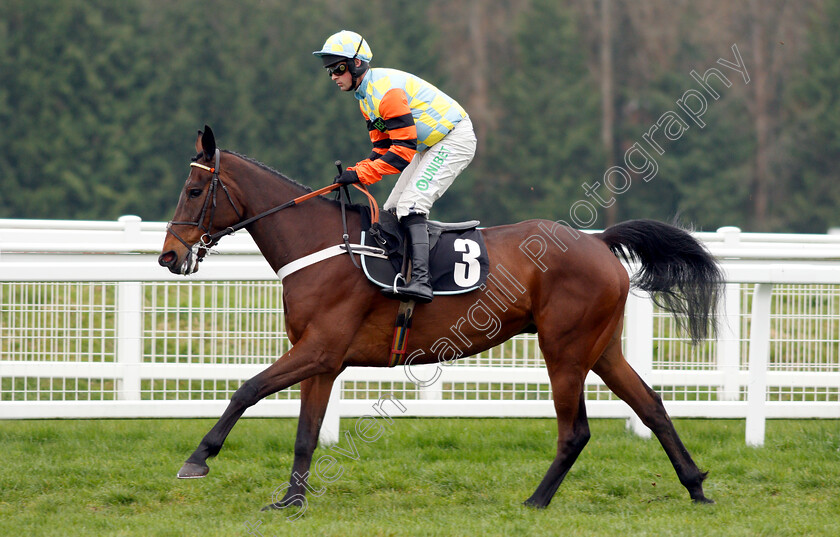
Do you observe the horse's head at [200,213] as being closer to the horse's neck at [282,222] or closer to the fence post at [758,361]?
the horse's neck at [282,222]

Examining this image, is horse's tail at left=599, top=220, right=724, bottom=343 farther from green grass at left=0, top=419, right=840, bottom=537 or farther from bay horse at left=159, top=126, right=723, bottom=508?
green grass at left=0, top=419, right=840, bottom=537

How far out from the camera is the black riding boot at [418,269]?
4648mm

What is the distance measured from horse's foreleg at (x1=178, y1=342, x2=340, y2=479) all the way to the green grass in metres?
0.37

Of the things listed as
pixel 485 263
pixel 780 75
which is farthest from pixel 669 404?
pixel 780 75

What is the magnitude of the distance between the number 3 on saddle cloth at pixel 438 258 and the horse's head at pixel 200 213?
671 millimetres

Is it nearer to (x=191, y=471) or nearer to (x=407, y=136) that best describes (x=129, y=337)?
(x=191, y=471)

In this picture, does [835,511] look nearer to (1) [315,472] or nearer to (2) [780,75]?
(1) [315,472]

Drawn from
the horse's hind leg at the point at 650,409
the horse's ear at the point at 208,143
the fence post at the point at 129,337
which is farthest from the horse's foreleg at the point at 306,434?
the horse's hind leg at the point at 650,409

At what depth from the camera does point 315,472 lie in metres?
5.28

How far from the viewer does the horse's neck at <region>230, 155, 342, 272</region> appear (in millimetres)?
4773

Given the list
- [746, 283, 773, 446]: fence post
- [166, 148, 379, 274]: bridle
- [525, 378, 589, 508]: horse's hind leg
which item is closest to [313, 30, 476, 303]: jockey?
[166, 148, 379, 274]: bridle

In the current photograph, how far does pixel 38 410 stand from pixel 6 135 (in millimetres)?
22508

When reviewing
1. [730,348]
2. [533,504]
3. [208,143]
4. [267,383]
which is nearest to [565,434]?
[533,504]

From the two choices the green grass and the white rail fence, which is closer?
the green grass
